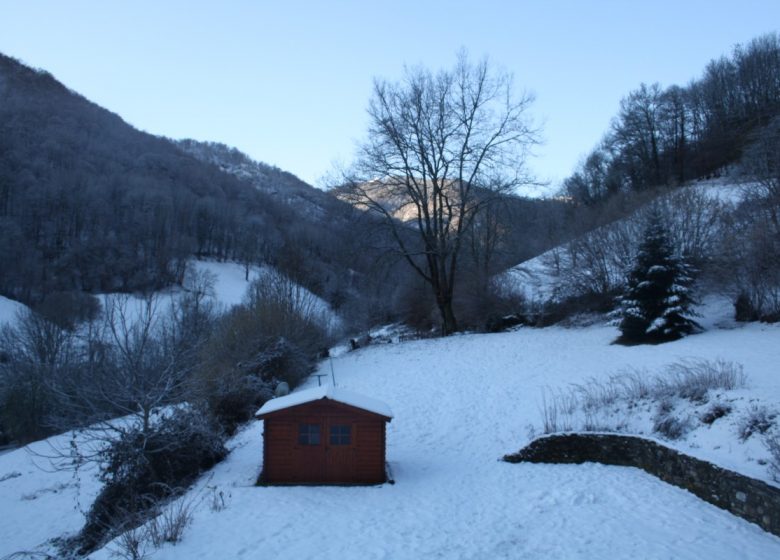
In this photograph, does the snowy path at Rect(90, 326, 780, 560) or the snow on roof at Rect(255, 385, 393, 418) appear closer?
the snowy path at Rect(90, 326, 780, 560)

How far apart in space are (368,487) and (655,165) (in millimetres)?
43763

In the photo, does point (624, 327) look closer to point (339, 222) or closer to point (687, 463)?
point (687, 463)

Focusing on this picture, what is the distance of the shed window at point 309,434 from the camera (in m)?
10.1

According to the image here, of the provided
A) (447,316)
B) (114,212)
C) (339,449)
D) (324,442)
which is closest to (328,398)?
(324,442)

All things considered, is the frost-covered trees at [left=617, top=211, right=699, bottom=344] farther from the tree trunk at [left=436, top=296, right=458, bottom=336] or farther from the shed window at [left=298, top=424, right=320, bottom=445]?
the shed window at [left=298, top=424, right=320, bottom=445]

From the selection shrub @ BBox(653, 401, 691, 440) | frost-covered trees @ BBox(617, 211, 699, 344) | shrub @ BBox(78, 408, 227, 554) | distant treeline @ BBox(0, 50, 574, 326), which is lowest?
shrub @ BBox(78, 408, 227, 554)

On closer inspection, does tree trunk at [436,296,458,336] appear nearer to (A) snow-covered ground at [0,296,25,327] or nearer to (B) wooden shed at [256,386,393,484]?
(B) wooden shed at [256,386,393,484]

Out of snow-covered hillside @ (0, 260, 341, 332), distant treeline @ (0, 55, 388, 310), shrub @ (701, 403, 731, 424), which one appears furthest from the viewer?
distant treeline @ (0, 55, 388, 310)

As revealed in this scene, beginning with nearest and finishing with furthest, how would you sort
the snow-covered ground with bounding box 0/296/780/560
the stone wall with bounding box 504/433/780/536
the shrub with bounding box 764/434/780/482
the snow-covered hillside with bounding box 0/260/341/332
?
the stone wall with bounding box 504/433/780/536 < the shrub with bounding box 764/434/780/482 < the snow-covered ground with bounding box 0/296/780/560 < the snow-covered hillside with bounding box 0/260/341/332

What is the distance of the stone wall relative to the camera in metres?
6.66

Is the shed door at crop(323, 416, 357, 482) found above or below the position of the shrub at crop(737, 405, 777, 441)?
below

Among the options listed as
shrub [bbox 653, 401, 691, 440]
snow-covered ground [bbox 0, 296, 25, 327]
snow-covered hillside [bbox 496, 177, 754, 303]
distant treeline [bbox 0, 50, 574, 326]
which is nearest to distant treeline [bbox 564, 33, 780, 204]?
distant treeline [bbox 0, 50, 574, 326]

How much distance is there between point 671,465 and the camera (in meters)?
8.50

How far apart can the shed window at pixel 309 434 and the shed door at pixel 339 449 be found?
164mm
